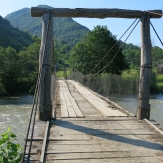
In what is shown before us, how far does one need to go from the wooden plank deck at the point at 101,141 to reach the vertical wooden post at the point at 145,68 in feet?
0.61

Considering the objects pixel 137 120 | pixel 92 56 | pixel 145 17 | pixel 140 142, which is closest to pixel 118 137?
pixel 140 142

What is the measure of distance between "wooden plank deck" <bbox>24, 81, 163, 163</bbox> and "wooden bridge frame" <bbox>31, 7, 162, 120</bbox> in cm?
24

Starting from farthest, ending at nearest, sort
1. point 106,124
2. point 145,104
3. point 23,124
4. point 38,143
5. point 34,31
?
point 34,31, point 23,124, point 145,104, point 106,124, point 38,143

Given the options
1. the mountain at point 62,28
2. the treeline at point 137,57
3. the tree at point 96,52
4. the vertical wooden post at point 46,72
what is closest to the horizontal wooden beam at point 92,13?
the vertical wooden post at point 46,72

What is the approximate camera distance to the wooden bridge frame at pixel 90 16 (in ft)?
12.4

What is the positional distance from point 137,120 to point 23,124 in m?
8.22

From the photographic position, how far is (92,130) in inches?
132

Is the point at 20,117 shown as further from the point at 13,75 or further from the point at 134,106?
the point at 13,75

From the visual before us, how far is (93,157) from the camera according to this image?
8.15ft

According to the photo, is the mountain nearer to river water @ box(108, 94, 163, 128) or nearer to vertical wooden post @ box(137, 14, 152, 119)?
river water @ box(108, 94, 163, 128)

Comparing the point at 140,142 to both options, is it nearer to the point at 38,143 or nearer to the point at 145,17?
the point at 38,143

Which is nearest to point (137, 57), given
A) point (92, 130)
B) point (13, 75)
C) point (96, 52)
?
point (96, 52)

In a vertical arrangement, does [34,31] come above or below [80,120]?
above

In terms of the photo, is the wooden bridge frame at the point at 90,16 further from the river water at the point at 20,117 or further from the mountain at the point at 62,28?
the mountain at the point at 62,28
